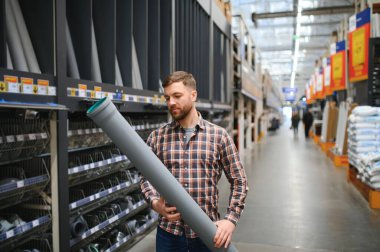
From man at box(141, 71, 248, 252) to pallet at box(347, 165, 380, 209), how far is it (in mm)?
4153

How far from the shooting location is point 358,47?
7.22 meters

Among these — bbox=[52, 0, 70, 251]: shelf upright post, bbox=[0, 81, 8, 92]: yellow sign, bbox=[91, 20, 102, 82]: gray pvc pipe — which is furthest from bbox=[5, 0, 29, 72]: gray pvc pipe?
bbox=[91, 20, 102, 82]: gray pvc pipe

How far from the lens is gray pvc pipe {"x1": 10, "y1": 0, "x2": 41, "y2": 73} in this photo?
2.51 metres

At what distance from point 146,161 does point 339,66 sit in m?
9.97

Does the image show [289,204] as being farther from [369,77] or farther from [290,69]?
[290,69]

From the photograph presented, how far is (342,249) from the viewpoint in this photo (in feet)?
12.2

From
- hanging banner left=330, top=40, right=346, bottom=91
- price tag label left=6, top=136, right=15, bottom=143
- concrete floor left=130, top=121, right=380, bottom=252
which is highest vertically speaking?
hanging banner left=330, top=40, right=346, bottom=91

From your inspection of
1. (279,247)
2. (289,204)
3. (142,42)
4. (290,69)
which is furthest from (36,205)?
(290,69)

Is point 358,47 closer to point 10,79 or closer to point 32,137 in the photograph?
point 32,137

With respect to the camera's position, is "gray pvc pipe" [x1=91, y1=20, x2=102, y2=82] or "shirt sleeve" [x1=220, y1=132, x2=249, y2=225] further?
"gray pvc pipe" [x1=91, y1=20, x2=102, y2=82]

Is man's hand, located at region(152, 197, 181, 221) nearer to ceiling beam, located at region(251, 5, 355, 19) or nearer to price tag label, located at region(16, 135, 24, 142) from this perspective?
price tag label, located at region(16, 135, 24, 142)

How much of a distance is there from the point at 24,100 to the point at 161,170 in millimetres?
1210

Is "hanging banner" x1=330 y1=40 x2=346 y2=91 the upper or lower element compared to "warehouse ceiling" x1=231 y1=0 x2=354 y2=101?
lower

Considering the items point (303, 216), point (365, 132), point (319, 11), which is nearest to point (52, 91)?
point (303, 216)
